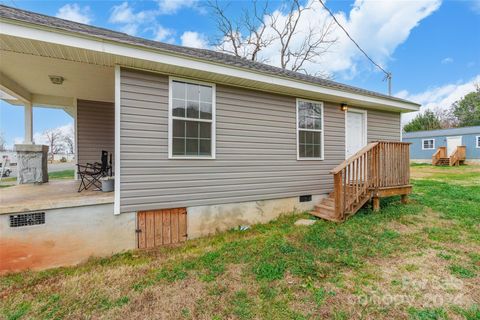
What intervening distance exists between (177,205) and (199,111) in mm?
1758

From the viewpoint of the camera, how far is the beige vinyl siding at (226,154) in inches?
149

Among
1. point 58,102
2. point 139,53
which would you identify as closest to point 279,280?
point 139,53

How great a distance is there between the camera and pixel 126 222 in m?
3.76

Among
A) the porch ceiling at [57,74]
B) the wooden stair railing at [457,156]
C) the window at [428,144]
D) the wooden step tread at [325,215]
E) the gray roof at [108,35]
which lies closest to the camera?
the gray roof at [108,35]

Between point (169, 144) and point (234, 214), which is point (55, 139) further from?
point (234, 214)

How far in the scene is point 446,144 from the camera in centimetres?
1889

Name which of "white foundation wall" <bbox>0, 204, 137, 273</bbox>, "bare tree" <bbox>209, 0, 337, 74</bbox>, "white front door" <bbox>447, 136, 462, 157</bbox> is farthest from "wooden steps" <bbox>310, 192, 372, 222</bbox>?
"white front door" <bbox>447, 136, 462, 157</bbox>

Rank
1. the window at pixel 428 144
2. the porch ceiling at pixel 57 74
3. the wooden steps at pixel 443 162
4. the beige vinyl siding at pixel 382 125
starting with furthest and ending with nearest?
the window at pixel 428 144 → the wooden steps at pixel 443 162 → the beige vinyl siding at pixel 382 125 → the porch ceiling at pixel 57 74

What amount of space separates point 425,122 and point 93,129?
38.3 metres

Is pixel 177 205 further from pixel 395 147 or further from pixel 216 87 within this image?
pixel 395 147

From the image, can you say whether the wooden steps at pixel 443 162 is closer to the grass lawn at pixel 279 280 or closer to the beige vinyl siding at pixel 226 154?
the beige vinyl siding at pixel 226 154

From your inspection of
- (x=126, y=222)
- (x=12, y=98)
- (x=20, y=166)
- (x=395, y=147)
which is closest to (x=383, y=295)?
(x=126, y=222)

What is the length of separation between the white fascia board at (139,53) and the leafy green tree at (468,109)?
117 ft

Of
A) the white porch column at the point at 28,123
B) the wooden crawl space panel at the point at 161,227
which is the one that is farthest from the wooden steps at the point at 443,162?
the white porch column at the point at 28,123
